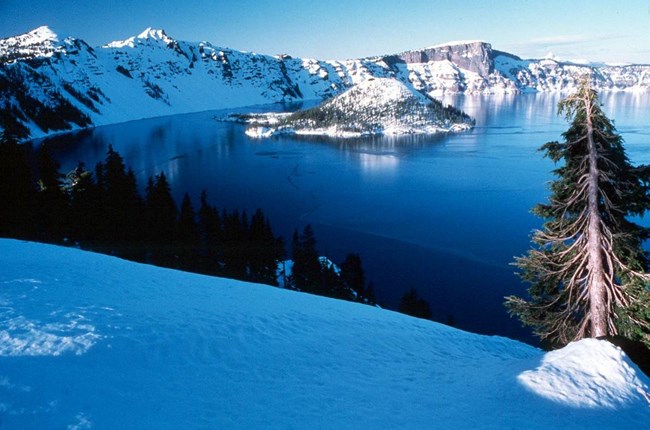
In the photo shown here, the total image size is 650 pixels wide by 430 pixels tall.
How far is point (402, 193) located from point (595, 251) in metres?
56.7

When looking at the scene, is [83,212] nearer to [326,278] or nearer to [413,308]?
[326,278]

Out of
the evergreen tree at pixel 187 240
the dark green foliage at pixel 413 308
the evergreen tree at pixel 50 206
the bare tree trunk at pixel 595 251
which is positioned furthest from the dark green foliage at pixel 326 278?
the bare tree trunk at pixel 595 251

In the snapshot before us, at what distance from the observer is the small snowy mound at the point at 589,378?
314 inches

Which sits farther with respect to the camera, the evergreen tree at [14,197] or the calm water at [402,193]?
the calm water at [402,193]

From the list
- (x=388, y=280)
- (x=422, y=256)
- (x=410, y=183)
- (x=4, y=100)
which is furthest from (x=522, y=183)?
(x=4, y=100)

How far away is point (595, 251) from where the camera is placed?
10984 millimetres

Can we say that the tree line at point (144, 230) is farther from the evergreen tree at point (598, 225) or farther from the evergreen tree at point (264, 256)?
the evergreen tree at point (598, 225)

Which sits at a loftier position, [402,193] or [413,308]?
[402,193]

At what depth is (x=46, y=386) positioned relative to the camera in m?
6.28

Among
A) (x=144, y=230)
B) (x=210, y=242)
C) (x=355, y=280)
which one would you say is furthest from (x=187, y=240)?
(x=355, y=280)

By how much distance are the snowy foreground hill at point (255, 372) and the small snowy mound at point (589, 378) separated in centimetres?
3

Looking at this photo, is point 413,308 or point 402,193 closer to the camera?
point 413,308

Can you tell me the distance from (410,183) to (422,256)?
3291 cm

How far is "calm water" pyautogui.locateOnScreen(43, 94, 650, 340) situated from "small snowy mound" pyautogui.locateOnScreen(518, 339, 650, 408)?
5.38m
